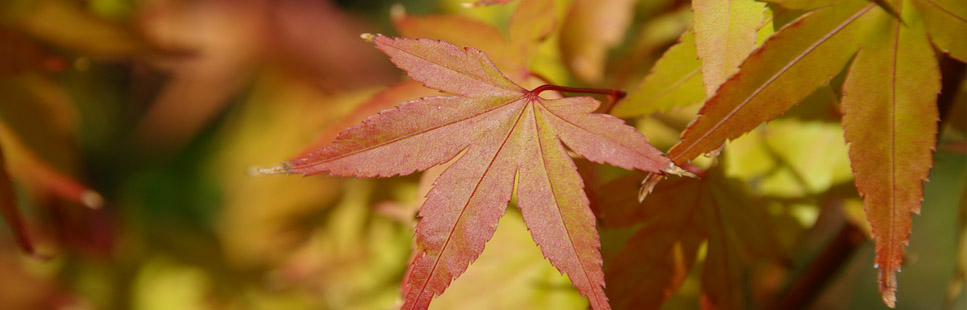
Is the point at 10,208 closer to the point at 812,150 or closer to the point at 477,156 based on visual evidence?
the point at 477,156

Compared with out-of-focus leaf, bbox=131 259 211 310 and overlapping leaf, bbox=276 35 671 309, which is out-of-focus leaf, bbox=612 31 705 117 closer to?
overlapping leaf, bbox=276 35 671 309

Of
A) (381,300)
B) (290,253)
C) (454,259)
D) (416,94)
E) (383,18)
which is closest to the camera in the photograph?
(454,259)

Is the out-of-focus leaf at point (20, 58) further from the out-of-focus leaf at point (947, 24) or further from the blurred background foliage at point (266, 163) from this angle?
the out-of-focus leaf at point (947, 24)

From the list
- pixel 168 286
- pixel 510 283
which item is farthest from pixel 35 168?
pixel 510 283

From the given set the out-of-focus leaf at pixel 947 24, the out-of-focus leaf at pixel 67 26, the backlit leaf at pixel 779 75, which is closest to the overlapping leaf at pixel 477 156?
the backlit leaf at pixel 779 75

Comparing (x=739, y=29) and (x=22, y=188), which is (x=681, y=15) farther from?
(x=22, y=188)

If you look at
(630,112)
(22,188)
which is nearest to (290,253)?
(22,188)
